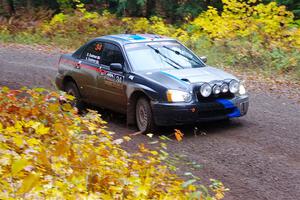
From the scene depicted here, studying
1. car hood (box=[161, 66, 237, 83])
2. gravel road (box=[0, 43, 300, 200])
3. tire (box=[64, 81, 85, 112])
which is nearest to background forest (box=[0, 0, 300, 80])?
gravel road (box=[0, 43, 300, 200])

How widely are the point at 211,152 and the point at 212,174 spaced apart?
3.28ft

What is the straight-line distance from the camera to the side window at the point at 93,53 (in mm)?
10997

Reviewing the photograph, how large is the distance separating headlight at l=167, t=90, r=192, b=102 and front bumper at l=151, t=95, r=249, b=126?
0.29ft

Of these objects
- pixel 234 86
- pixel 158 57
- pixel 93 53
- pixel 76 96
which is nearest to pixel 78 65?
pixel 93 53

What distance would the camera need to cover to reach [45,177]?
4859 millimetres

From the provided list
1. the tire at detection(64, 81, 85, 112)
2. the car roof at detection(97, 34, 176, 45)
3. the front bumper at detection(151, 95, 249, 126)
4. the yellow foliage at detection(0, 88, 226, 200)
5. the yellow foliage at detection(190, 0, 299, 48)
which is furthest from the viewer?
the yellow foliage at detection(190, 0, 299, 48)

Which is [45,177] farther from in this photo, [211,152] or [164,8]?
[164,8]

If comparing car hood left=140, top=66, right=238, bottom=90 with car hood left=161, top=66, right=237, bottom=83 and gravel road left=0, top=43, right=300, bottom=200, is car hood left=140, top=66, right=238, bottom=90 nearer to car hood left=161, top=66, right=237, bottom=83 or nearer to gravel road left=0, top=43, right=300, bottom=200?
car hood left=161, top=66, right=237, bottom=83

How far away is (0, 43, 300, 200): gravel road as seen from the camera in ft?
23.0

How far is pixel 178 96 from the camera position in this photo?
9.13m

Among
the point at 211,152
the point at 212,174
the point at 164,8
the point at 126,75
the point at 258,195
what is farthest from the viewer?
the point at 164,8

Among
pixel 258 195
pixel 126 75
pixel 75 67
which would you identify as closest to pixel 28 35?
pixel 75 67

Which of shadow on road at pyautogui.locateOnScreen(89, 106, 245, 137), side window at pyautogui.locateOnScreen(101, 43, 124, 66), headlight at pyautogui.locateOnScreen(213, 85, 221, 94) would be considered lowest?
shadow on road at pyautogui.locateOnScreen(89, 106, 245, 137)

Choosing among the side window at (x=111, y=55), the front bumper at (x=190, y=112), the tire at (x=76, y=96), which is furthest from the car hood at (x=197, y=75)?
the tire at (x=76, y=96)
